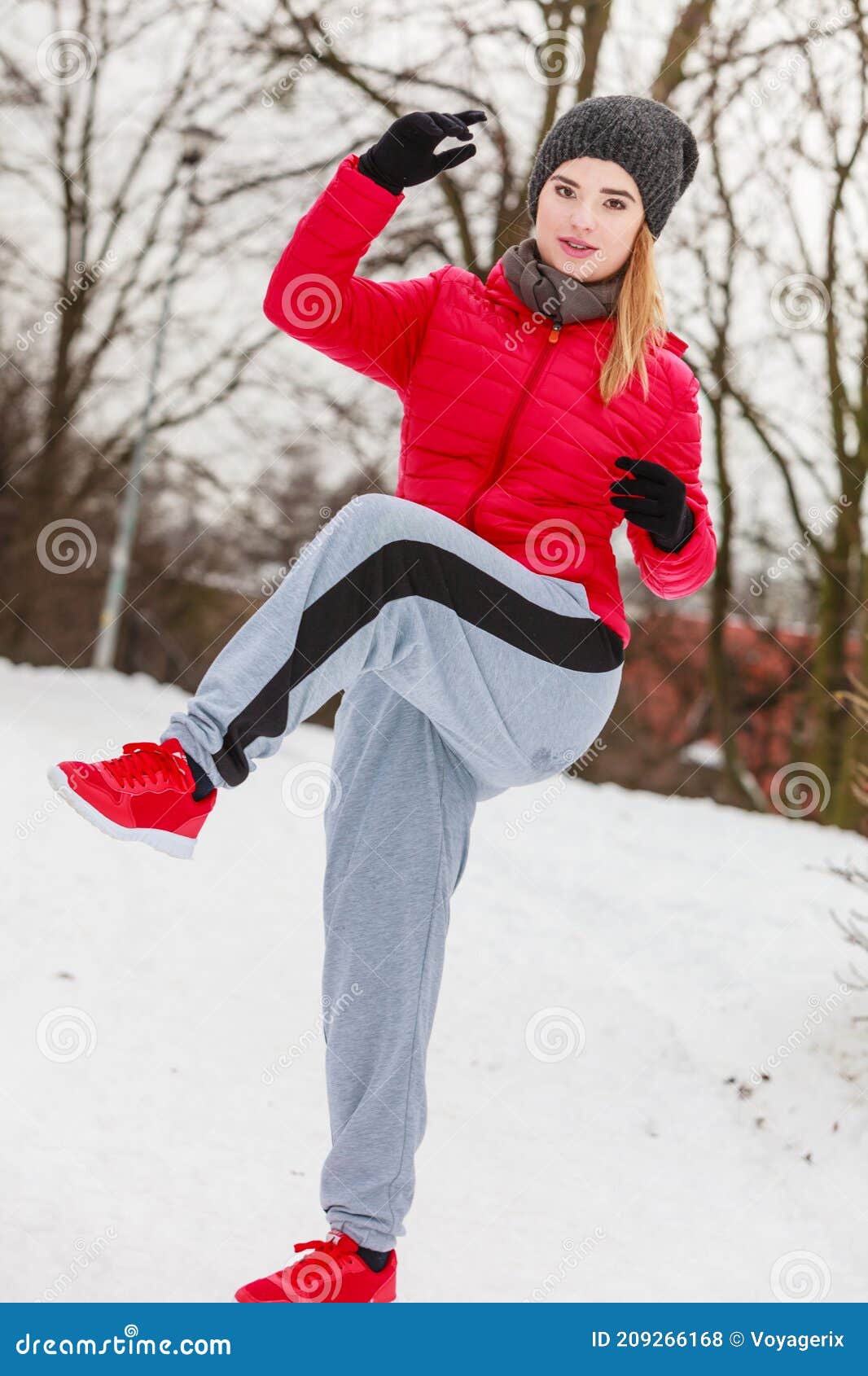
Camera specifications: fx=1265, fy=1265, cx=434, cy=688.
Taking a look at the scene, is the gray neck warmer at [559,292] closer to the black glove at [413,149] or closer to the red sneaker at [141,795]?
the black glove at [413,149]

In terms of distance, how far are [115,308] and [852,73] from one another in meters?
7.79

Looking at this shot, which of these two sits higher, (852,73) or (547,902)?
(852,73)

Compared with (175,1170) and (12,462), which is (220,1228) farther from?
(12,462)

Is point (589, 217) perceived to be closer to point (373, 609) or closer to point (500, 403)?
point (500, 403)

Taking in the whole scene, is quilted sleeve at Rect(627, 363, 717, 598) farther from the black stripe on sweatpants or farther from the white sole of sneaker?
the white sole of sneaker

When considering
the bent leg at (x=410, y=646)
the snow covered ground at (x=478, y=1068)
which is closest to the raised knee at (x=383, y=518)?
the bent leg at (x=410, y=646)

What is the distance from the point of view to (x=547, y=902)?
17.8 feet

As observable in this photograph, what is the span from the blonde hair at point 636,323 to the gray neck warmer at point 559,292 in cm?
3

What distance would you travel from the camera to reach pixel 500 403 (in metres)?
2.24

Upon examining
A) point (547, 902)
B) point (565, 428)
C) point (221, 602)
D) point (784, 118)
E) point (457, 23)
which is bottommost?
point (221, 602)

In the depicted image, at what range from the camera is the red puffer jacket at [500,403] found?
2156 millimetres

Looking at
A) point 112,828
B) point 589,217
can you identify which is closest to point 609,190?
point 589,217

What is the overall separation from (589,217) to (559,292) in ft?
0.55

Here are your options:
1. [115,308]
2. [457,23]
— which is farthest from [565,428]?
[115,308]
